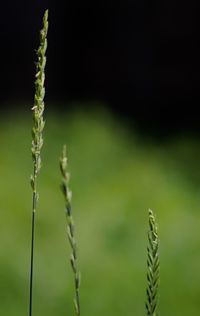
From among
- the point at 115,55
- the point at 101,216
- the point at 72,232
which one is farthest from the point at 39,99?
the point at 115,55

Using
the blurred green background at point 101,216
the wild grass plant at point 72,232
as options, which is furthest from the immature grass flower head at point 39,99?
the blurred green background at point 101,216

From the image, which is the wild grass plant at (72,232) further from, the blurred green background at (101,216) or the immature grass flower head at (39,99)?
the blurred green background at (101,216)

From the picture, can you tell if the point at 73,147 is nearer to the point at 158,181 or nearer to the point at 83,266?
the point at 158,181

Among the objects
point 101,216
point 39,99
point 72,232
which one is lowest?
point 101,216

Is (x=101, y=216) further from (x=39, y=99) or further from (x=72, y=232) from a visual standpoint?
(x=72, y=232)

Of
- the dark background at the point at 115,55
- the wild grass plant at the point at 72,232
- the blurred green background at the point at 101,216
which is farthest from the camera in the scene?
the dark background at the point at 115,55

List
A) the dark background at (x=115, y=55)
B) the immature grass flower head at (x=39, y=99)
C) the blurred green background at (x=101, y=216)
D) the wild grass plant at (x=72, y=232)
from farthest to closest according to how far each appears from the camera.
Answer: the dark background at (x=115, y=55) → the blurred green background at (x=101, y=216) → the immature grass flower head at (x=39, y=99) → the wild grass plant at (x=72, y=232)

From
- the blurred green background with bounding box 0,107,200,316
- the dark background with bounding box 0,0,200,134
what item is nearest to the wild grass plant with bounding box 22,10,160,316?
the blurred green background with bounding box 0,107,200,316
